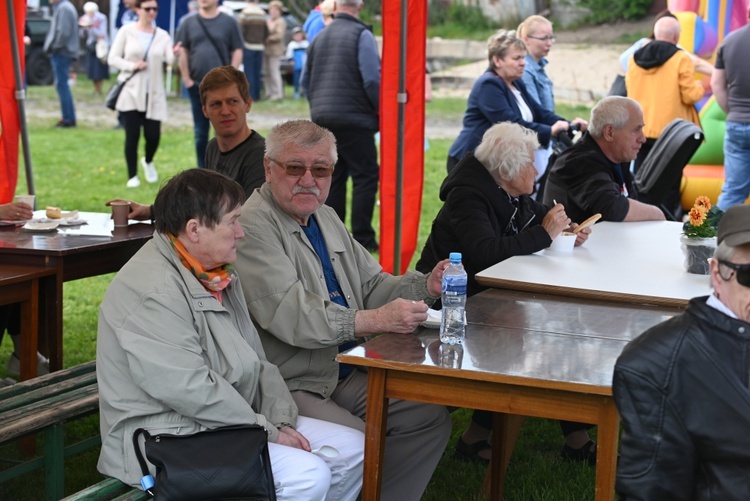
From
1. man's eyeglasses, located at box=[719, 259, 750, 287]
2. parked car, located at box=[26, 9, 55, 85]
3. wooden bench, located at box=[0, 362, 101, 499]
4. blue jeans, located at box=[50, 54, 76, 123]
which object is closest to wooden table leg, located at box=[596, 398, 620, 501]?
man's eyeglasses, located at box=[719, 259, 750, 287]

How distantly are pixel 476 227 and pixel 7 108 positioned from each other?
11.3 feet

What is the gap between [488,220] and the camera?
167 inches

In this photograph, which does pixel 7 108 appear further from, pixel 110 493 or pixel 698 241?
pixel 698 241

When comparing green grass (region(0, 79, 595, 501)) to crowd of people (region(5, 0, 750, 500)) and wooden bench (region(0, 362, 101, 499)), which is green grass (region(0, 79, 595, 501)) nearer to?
crowd of people (region(5, 0, 750, 500))

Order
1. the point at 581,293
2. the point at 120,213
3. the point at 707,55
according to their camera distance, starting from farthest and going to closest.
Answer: the point at 707,55 → the point at 120,213 → the point at 581,293

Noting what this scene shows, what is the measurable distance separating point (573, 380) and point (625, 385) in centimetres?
56

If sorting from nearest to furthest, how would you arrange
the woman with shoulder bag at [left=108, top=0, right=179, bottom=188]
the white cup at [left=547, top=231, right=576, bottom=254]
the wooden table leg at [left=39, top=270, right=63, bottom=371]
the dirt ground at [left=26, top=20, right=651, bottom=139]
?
the wooden table leg at [left=39, top=270, right=63, bottom=371] < the white cup at [left=547, top=231, right=576, bottom=254] < the woman with shoulder bag at [left=108, top=0, right=179, bottom=188] < the dirt ground at [left=26, top=20, right=651, bottom=139]

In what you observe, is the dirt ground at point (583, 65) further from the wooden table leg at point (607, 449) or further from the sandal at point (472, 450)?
the wooden table leg at point (607, 449)

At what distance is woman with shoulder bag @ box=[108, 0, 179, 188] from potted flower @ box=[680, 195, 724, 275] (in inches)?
267

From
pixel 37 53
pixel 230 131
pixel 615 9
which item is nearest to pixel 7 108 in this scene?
pixel 230 131

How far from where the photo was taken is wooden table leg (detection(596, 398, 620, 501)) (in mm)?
2604

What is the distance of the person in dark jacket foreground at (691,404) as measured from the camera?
202 centimetres

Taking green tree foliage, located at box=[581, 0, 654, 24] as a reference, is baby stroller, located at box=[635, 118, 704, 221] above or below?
below

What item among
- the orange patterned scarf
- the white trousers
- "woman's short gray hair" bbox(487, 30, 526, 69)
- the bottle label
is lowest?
the white trousers
